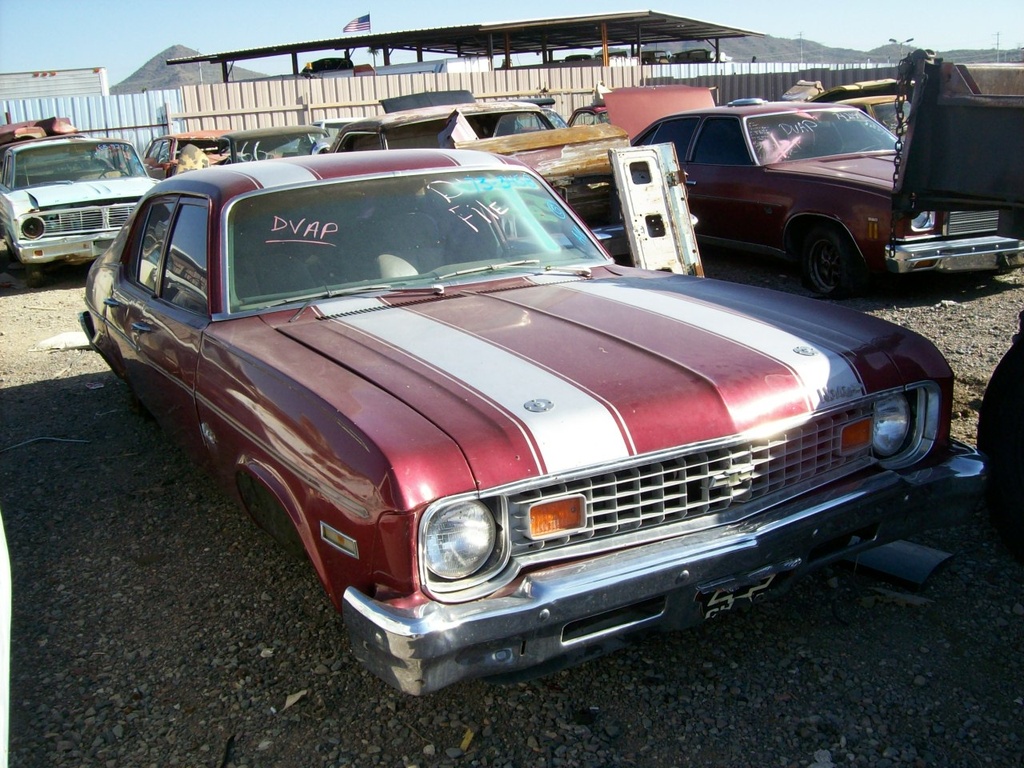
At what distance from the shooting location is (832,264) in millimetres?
7656

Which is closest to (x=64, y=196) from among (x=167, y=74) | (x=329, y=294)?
(x=329, y=294)

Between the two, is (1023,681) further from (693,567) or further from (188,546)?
(188,546)

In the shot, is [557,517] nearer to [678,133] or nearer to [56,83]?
[678,133]

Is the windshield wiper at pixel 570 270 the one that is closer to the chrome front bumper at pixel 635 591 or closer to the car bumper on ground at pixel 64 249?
the chrome front bumper at pixel 635 591

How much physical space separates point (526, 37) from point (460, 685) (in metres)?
31.3

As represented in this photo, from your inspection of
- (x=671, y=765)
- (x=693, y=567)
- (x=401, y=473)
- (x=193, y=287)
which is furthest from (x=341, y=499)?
(x=193, y=287)

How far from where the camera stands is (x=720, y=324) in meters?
3.07

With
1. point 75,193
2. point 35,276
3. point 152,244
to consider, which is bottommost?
point 35,276

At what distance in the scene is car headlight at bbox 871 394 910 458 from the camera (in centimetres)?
289

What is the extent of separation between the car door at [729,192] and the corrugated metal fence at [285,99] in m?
10.7

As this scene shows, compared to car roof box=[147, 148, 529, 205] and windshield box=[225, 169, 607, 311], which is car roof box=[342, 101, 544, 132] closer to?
car roof box=[147, 148, 529, 205]

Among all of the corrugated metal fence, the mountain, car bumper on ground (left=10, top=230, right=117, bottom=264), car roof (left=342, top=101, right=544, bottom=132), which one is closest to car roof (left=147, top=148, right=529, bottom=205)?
car roof (left=342, top=101, right=544, bottom=132)

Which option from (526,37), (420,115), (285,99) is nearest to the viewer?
(420,115)

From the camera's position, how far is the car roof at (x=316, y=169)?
3.74m
